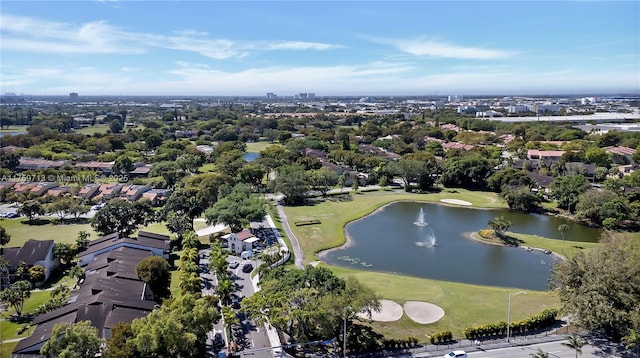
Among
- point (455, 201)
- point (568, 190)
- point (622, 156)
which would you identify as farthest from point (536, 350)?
point (622, 156)

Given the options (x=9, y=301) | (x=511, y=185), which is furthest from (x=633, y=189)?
(x=9, y=301)

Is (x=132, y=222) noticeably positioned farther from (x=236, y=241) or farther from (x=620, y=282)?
(x=620, y=282)

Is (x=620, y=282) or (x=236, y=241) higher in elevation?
(x=620, y=282)

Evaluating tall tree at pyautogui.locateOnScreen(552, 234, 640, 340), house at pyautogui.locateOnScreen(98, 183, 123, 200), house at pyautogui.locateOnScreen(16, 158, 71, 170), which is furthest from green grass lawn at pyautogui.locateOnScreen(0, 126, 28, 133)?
tall tree at pyautogui.locateOnScreen(552, 234, 640, 340)

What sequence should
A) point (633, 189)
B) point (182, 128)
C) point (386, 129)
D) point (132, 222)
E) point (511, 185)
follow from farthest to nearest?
1. point (182, 128)
2. point (386, 129)
3. point (511, 185)
4. point (633, 189)
5. point (132, 222)

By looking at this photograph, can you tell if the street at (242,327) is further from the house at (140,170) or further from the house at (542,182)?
the house at (542,182)

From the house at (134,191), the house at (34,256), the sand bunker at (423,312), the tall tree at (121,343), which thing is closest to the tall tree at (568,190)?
the sand bunker at (423,312)

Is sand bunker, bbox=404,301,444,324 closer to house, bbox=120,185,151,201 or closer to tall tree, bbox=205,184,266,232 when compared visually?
tall tree, bbox=205,184,266,232

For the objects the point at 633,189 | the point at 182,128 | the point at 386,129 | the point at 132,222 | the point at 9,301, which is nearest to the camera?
the point at 9,301
